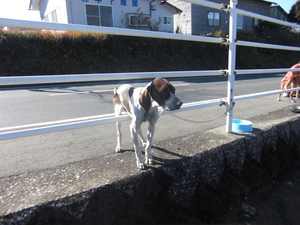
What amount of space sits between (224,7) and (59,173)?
7.46ft

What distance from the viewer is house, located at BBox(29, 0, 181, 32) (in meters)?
16.3

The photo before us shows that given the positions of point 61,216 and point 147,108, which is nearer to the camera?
point 61,216

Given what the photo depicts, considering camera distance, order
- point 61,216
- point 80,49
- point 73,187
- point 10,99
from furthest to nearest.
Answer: point 80,49 < point 10,99 < point 73,187 < point 61,216

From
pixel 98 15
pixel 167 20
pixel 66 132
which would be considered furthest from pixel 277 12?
pixel 66 132

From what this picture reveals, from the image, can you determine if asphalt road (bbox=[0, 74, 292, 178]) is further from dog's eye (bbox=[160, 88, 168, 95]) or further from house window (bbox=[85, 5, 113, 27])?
house window (bbox=[85, 5, 113, 27])

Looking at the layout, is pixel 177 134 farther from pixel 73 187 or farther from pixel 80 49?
pixel 80 49

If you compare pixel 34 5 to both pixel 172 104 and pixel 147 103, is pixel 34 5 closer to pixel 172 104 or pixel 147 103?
pixel 147 103

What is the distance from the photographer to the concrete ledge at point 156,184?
1330mm

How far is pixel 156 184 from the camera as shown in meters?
1.67

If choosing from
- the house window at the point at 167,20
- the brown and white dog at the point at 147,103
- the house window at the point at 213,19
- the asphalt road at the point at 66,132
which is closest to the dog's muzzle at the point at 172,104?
the brown and white dog at the point at 147,103

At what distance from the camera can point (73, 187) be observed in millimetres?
1438

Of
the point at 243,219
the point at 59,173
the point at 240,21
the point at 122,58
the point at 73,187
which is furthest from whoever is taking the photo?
the point at 240,21

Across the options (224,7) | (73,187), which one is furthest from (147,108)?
(224,7)

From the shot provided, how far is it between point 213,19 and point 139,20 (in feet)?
36.5
